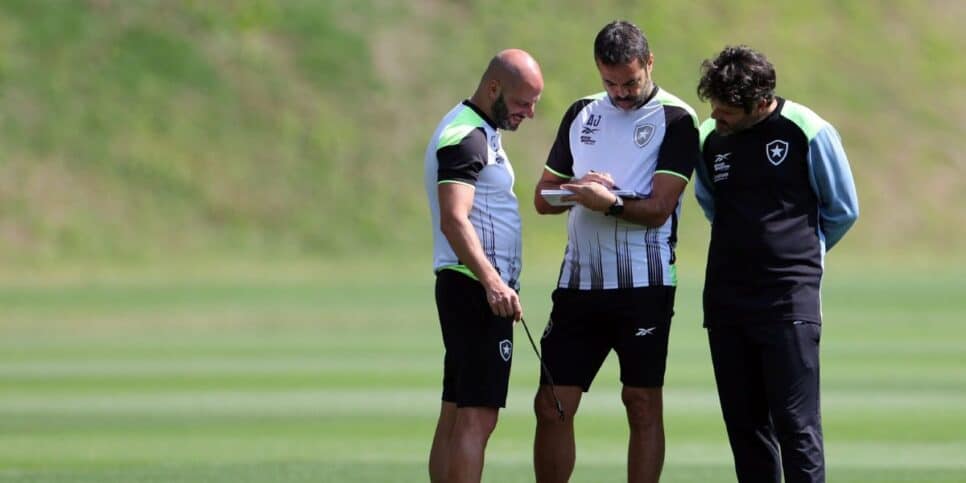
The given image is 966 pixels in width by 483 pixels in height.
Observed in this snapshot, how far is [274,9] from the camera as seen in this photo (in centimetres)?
5784

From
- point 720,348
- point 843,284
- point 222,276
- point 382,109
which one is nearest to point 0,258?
point 222,276

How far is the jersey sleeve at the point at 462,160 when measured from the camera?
27.3 ft

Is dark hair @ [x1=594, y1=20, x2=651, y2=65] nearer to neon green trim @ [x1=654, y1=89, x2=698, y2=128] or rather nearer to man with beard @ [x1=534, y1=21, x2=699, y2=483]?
man with beard @ [x1=534, y1=21, x2=699, y2=483]

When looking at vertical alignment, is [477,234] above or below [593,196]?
below

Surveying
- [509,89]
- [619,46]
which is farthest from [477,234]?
[619,46]

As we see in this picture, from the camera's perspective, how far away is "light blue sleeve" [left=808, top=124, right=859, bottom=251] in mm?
8023

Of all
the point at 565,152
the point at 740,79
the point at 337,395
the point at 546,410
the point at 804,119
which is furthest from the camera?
the point at 337,395

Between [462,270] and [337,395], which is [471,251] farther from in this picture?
[337,395]

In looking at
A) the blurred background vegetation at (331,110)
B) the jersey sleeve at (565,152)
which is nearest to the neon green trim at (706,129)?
the jersey sleeve at (565,152)

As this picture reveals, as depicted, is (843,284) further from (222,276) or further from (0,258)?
(0,258)

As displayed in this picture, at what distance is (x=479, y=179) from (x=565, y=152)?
2.11 feet

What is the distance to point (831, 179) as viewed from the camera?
26.4ft

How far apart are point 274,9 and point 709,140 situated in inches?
1986

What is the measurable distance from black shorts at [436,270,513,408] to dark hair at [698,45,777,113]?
1.42 metres
